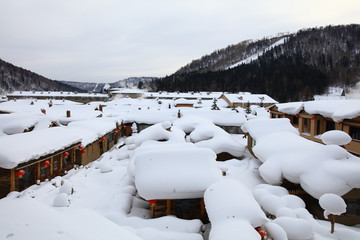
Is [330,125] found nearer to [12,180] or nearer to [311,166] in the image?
[311,166]

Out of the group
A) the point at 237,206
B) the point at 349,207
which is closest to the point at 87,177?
the point at 237,206

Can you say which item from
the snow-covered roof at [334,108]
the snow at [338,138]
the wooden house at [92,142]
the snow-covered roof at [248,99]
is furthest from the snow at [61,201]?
the snow-covered roof at [248,99]

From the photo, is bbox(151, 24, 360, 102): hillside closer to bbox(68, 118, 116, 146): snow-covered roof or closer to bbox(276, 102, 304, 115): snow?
bbox(276, 102, 304, 115): snow

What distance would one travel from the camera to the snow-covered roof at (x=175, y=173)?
32.4ft

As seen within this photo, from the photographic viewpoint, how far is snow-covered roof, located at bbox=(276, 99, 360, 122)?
15758 mm

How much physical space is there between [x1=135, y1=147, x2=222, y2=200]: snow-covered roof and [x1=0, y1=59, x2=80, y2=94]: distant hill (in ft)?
483

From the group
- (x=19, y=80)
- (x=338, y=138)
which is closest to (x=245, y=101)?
(x=338, y=138)

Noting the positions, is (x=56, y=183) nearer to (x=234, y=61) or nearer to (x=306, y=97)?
(x=306, y=97)

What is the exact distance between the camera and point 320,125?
796 inches

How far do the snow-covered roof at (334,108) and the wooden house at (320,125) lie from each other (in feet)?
1.01

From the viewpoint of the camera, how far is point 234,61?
180625 mm

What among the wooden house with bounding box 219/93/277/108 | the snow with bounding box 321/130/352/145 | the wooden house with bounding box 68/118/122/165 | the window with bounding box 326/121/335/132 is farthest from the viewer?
the wooden house with bounding box 219/93/277/108

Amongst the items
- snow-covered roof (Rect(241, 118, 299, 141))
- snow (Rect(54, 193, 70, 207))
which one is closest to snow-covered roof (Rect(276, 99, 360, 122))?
snow-covered roof (Rect(241, 118, 299, 141))

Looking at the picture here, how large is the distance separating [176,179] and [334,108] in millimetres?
15615
